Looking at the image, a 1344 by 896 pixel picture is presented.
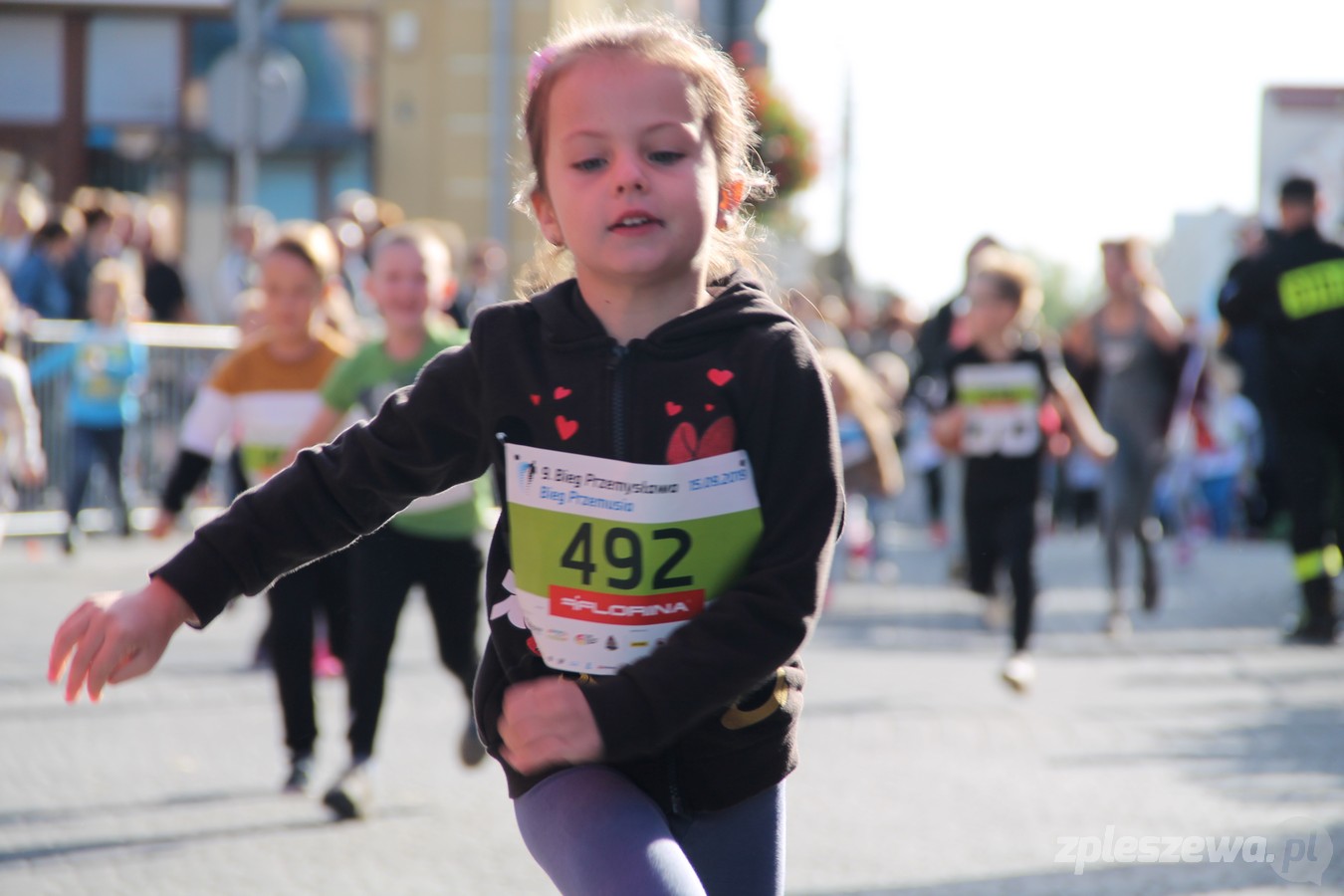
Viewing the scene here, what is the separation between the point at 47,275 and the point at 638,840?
12.9 metres

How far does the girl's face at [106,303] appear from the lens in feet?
44.8

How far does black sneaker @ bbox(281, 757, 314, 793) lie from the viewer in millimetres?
6516

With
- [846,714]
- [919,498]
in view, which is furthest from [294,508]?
[919,498]

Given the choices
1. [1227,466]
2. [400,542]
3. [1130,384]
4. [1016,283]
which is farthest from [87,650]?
[1227,466]

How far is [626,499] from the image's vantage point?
296cm

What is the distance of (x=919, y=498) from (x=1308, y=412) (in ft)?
42.0

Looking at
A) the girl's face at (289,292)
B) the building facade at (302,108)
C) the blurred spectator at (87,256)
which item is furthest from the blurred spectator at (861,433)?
the building facade at (302,108)

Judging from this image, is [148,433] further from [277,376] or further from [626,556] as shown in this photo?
[626,556]

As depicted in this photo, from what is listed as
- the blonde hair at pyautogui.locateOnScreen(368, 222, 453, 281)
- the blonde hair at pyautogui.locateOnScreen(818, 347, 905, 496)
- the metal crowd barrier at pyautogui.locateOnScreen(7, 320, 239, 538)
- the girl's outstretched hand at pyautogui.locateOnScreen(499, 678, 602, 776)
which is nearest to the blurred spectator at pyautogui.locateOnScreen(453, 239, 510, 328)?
the metal crowd barrier at pyautogui.locateOnScreen(7, 320, 239, 538)

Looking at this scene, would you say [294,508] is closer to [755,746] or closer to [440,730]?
[755,746]

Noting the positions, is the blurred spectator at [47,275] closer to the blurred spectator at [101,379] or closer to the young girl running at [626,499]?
the blurred spectator at [101,379]

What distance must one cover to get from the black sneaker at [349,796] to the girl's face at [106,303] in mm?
8242

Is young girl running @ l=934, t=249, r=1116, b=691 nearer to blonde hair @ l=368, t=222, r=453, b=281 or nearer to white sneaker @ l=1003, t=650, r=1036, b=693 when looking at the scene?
white sneaker @ l=1003, t=650, r=1036, b=693

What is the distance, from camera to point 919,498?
76.8 feet
